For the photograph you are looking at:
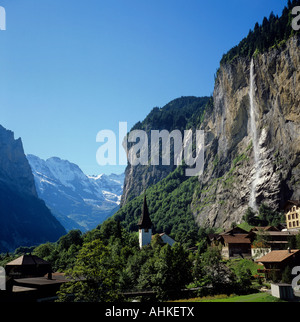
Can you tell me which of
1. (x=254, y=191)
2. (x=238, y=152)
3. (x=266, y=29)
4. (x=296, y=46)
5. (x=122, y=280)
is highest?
(x=266, y=29)

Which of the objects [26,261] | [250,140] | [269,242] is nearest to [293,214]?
[269,242]

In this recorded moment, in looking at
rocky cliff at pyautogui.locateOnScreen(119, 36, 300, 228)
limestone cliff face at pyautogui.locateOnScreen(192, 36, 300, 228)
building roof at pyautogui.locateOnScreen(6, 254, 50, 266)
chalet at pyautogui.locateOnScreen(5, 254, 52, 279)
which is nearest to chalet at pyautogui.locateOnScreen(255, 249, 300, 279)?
chalet at pyautogui.locateOnScreen(5, 254, 52, 279)

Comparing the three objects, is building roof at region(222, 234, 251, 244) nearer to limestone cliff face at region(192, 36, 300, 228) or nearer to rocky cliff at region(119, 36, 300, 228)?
rocky cliff at region(119, 36, 300, 228)

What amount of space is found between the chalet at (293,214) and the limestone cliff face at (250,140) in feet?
49.9

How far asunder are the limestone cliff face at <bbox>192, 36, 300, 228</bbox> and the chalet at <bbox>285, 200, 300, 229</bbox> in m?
15.2

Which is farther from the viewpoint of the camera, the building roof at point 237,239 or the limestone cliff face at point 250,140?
the limestone cliff face at point 250,140

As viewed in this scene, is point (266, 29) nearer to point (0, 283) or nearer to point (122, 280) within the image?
point (122, 280)

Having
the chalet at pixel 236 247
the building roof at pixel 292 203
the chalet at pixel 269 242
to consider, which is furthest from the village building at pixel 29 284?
the building roof at pixel 292 203

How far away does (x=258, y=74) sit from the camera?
14088 centimetres

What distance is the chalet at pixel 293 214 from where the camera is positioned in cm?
9298

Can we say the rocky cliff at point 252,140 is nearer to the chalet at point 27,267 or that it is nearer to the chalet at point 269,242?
the chalet at point 269,242

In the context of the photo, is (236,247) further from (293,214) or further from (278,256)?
(293,214)
